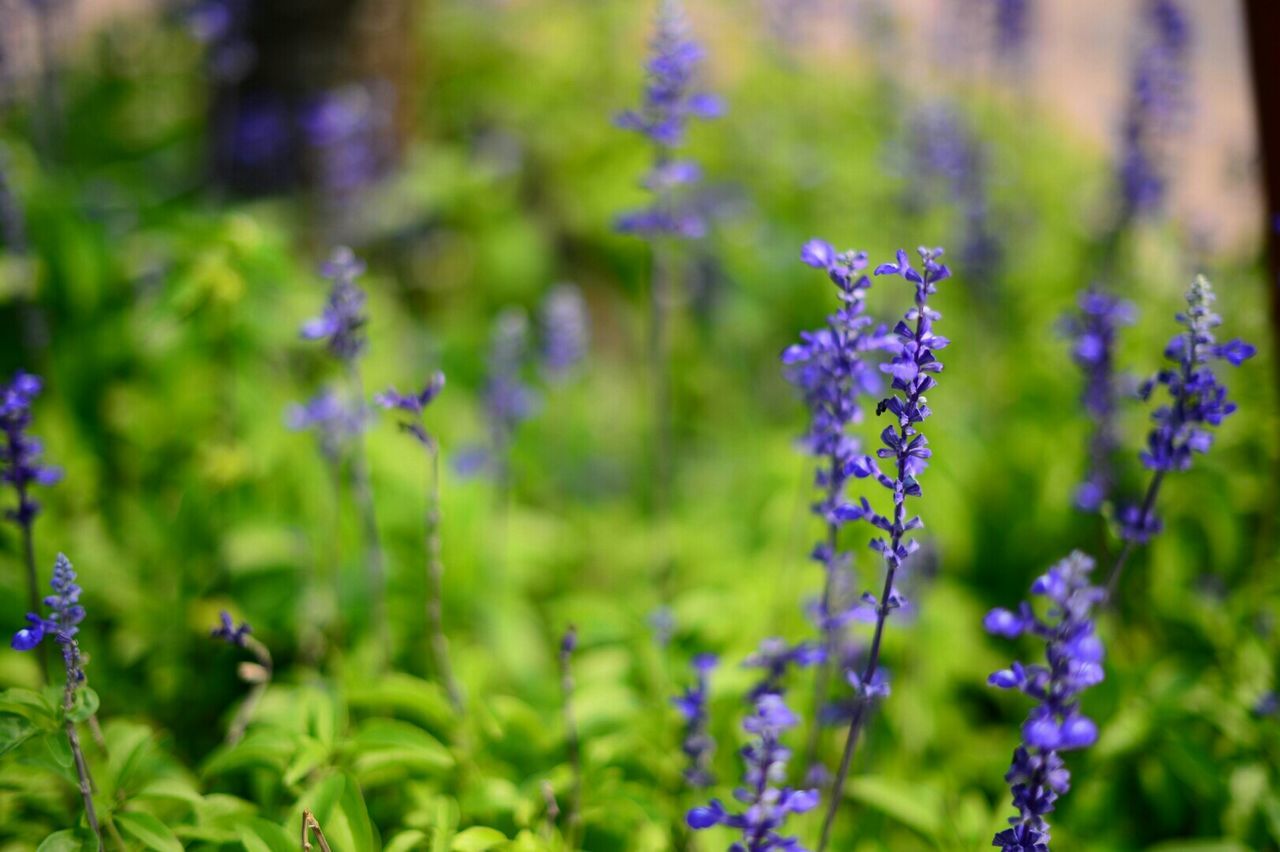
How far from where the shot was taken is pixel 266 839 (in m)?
2.17

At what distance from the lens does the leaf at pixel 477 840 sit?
2.19m

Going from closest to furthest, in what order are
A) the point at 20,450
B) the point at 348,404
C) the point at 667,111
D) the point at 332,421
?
the point at 20,450, the point at 667,111, the point at 332,421, the point at 348,404

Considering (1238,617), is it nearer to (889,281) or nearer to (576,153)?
(889,281)

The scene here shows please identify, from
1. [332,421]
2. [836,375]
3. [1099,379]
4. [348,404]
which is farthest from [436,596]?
[1099,379]

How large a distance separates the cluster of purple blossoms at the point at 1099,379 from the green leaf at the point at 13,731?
8.73 feet

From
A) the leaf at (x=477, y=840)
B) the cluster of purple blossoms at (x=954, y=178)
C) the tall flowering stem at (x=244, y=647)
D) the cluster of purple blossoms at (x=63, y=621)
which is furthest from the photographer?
the cluster of purple blossoms at (x=954, y=178)

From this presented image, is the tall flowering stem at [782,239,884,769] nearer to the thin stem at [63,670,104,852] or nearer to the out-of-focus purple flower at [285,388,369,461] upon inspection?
the out-of-focus purple flower at [285,388,369,461]

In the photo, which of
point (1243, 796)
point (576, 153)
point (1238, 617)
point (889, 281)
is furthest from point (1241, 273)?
point (576, 153)

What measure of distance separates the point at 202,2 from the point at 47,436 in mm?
2958

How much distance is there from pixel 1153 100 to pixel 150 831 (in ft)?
13.7

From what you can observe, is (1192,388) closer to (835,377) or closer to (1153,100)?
(835,377)

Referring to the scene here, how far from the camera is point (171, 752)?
124 inches

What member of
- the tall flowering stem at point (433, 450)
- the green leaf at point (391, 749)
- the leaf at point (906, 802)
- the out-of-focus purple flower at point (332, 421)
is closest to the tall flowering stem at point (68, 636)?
the green leaf at point (391, 749)

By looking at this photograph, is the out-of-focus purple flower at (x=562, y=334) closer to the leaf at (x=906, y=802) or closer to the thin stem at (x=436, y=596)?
the thin stem at (x=436, y=596)
